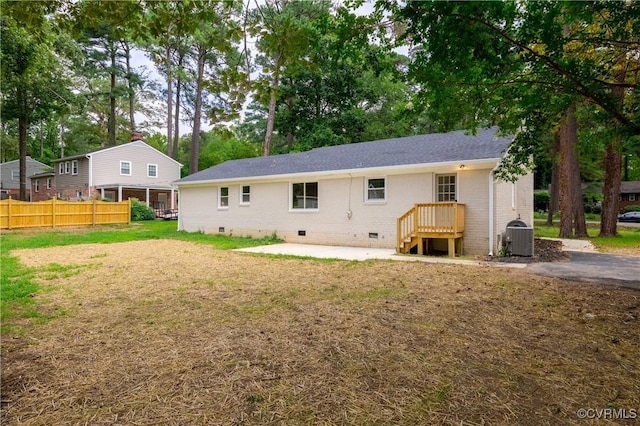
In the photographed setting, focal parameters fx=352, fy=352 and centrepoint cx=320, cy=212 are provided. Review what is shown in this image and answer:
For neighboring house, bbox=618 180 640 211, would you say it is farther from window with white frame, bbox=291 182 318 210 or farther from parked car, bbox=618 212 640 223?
window with white frame, bbox=291 182 318 210

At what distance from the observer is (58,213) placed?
18172mm

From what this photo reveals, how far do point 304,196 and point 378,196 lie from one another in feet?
10.1

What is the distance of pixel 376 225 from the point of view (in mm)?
11812

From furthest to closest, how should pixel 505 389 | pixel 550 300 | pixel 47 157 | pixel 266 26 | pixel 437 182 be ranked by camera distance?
pixel 47 157, pixel 437 182, pixel 550 300, pixel 266 26, pixel 505 389

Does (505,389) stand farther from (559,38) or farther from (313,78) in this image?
(313,78)

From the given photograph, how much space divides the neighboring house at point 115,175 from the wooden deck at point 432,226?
2091cm

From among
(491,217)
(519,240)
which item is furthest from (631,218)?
(491,217)

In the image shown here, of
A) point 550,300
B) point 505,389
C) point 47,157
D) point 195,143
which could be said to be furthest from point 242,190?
point 47,157

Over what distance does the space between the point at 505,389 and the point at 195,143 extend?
3148 centimetres

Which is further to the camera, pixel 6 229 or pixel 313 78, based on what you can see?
pixel 313 78

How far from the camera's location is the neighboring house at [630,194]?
39.4 metres

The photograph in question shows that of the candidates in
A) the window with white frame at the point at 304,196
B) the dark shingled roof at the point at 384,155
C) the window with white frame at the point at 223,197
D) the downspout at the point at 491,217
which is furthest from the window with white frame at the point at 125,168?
the downspout at the point at 491,217

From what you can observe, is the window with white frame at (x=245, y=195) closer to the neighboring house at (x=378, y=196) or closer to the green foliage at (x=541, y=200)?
the neighboring house at (x=378, y=196)

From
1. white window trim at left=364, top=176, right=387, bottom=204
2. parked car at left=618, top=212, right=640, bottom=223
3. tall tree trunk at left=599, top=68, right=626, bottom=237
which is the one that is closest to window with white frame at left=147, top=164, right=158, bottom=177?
white window trim at left=364, top=176, right=387, bottom=204
